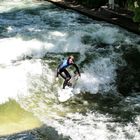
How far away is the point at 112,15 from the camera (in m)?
23.8

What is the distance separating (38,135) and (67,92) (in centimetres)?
327

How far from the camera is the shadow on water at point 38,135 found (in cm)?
1231

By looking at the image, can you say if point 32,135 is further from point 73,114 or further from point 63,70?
point 63,70

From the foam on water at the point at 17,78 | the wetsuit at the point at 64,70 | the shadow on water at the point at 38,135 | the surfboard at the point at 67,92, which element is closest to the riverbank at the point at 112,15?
the surfboard at the point at 67,92

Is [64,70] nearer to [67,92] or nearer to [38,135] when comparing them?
[67,92]

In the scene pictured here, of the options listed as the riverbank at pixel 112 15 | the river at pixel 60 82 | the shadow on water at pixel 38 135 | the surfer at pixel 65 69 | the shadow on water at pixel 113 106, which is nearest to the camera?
the shadow on water at pixel 38 135

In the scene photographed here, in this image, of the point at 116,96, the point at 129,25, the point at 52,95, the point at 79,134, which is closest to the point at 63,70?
the point at 52,95

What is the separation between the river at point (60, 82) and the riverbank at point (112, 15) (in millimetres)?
466

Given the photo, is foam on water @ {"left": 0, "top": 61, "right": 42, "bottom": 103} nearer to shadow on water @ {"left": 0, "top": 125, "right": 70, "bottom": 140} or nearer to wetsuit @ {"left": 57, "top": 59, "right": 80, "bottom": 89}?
wetsuit @ {"left": 57, "top": 59, "right": 80, "bottom": 89}

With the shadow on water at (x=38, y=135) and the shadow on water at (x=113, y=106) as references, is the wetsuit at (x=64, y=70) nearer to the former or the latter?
the shadow on water at (x=113, y=106)

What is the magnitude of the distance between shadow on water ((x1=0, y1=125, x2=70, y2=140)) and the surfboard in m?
2.35

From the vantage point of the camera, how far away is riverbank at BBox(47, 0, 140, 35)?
21.2m

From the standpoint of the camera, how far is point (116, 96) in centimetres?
1548

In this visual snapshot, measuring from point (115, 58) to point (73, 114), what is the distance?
460 cm
